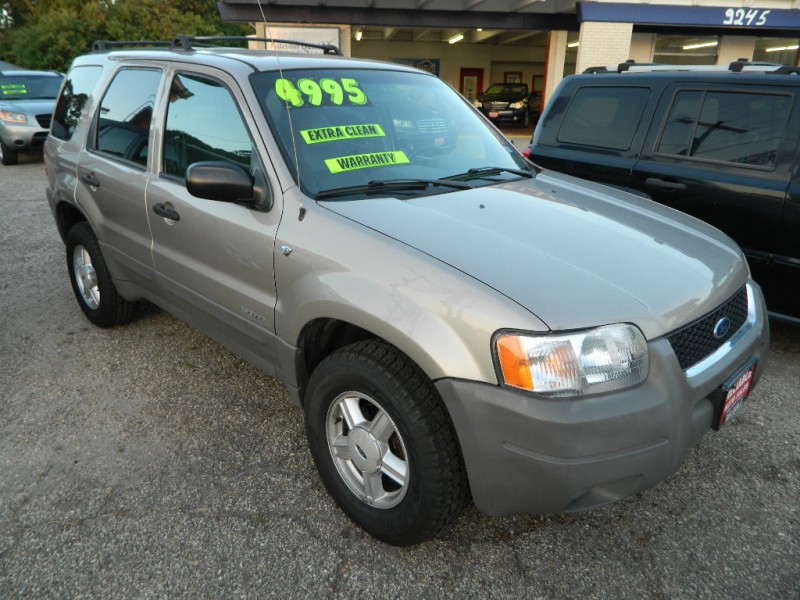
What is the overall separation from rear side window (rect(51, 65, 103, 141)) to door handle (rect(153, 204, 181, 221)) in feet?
4.42

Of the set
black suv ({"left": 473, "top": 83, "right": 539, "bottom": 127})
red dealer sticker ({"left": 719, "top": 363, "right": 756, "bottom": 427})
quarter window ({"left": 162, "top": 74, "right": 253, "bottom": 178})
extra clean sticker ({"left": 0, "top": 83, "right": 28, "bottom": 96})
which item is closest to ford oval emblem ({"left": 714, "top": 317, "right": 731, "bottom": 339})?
red dealer sticker ({"left": 719, "top": 363, "right": 756, "bottom": 427})

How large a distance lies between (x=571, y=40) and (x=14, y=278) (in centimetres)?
1802

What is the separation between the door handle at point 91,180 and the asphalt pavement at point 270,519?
1.16 m

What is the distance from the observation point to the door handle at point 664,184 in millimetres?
4012

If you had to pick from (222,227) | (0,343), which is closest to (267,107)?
(222,227)

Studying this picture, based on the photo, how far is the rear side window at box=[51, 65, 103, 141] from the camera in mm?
3857

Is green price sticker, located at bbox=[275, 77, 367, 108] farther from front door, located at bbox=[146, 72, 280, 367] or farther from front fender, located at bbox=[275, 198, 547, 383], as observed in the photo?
front fender, located at bbox=[275, 198, 547, 383]

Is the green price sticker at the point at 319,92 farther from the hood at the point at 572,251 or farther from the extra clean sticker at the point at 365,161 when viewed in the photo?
the hood at the point at 572,251

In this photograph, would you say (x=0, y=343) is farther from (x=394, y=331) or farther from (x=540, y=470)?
(x=540, y=470)

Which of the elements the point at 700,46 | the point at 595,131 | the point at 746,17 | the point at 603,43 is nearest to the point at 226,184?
the point at 595,131

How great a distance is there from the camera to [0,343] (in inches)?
158

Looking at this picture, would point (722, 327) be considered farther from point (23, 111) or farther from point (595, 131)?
point (23, 111)

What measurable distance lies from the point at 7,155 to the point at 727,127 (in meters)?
13.0

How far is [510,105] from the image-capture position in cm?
2183
